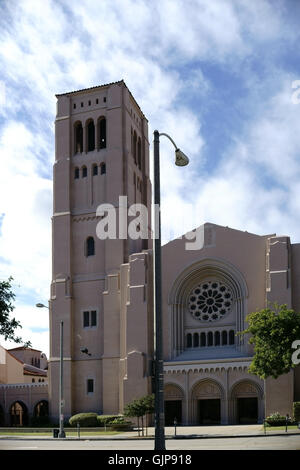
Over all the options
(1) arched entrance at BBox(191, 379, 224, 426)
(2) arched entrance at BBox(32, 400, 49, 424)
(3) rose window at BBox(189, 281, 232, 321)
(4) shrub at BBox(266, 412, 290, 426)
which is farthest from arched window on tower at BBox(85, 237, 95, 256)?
(4) shrub at BBox(266, 412, 290, 426)

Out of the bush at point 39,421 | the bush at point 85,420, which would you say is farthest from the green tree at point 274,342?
the bush at point 39,421

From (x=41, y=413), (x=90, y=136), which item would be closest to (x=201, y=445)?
(x=41, y=413)

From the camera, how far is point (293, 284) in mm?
50219

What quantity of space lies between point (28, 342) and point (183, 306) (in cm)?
3190

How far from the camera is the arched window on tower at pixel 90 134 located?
6253 centimetres

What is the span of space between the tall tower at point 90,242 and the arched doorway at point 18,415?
5.74 meters

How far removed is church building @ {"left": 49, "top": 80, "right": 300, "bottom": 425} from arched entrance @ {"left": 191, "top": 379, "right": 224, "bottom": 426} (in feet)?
0.26

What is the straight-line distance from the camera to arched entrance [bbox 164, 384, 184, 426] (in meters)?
52.2

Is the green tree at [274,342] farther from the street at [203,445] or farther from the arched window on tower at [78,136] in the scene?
the arched window on tower at [78,136]

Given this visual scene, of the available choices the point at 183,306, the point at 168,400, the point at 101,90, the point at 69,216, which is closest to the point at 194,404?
the point at 168,400

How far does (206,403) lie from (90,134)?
89.1ft

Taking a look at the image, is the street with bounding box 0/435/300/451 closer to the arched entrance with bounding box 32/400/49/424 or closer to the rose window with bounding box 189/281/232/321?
the rose window with bounding box 189/281/232/321

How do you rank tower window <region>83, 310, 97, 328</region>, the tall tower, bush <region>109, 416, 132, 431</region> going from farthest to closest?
tower window <region>83, 310, 97, 328</region> → the tall tower → bush <region>109, 416, 132, 431</region>

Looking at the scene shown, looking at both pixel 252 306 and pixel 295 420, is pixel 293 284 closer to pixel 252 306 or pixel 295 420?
pixel 252 306
